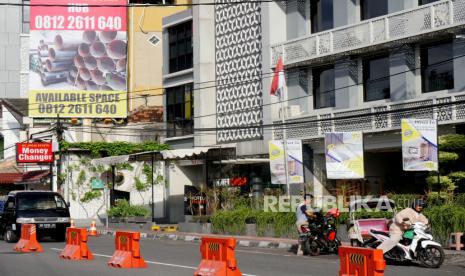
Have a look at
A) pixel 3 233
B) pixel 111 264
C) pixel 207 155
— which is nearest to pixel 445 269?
pixel 111 264

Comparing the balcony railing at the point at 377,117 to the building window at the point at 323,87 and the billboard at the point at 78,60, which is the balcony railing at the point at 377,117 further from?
the billboard at the point at 78,60

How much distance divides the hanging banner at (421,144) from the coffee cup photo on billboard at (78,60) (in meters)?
28.5

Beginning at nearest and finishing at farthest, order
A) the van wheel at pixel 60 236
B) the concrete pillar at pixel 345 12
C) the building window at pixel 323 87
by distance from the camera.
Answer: the van wheel at pixel 60 236 < the concrete pillar at pixel 345 12 < the building window at pixel 323 87

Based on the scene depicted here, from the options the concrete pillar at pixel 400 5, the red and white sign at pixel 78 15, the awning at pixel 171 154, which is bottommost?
the awning at pixel 171 154

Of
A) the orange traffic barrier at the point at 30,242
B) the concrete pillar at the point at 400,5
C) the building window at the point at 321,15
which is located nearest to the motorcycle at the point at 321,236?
the orange traffic barrier at the point at 30,242

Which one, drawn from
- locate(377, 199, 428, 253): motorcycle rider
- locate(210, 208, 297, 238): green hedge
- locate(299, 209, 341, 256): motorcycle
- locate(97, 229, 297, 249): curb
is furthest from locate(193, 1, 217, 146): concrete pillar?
locate(377, 199, 428, 253): motorcycle rider

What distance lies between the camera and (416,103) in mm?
32312

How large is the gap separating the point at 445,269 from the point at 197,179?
30.3m

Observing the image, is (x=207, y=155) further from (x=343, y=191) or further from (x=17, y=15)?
(x=17, y=15)

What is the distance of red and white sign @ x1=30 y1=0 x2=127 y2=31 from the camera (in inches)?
1967

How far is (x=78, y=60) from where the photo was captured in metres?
51.1

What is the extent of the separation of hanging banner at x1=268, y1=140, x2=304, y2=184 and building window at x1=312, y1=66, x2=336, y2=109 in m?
6.05

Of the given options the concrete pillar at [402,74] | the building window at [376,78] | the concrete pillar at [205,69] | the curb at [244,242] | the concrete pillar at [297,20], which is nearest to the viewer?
the curb at [244,242]

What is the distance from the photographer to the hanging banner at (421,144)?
25.7m
